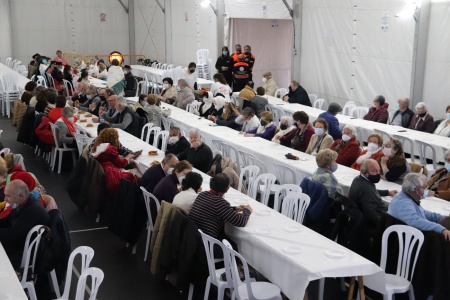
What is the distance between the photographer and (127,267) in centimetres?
629

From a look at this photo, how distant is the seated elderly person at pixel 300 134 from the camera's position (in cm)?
859

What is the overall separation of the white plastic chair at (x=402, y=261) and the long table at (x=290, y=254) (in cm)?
19

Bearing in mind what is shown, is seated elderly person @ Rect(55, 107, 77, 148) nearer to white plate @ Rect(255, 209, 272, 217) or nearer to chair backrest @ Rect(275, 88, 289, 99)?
white plate @ Rect(255, 209, 272, 217)

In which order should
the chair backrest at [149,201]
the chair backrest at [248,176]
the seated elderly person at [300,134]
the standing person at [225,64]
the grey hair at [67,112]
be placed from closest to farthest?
the chair backrest at [149,201] → the chair backrest at [248,176] → the seated elderly person at [300,134] → the grey hair at [67,112] → the standing person at [225,64]

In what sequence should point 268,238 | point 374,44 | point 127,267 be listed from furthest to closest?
point 374,44 < point 127,267 < point 268,238

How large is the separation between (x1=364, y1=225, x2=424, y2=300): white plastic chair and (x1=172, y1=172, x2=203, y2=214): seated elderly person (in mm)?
1642

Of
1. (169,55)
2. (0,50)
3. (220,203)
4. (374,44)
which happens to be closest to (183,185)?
(220,203)

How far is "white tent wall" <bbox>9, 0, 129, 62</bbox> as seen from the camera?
74.1ft

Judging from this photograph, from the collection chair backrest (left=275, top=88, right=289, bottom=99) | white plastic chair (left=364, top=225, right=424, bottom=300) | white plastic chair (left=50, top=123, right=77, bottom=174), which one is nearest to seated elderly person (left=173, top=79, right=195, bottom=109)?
chair backrest (left=275, top=88, right=289, bottom=99)

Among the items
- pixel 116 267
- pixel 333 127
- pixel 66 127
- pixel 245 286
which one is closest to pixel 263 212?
pixel 245 286

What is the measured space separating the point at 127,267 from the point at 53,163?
4422 millimetres

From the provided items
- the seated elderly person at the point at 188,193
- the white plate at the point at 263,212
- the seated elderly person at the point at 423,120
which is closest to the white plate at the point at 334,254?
the white plate at the point at 263,212

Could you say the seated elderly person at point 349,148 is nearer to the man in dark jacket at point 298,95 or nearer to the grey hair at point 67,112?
the grey hair at point 67,112

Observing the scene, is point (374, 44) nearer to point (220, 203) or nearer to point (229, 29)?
point (229, 29)
